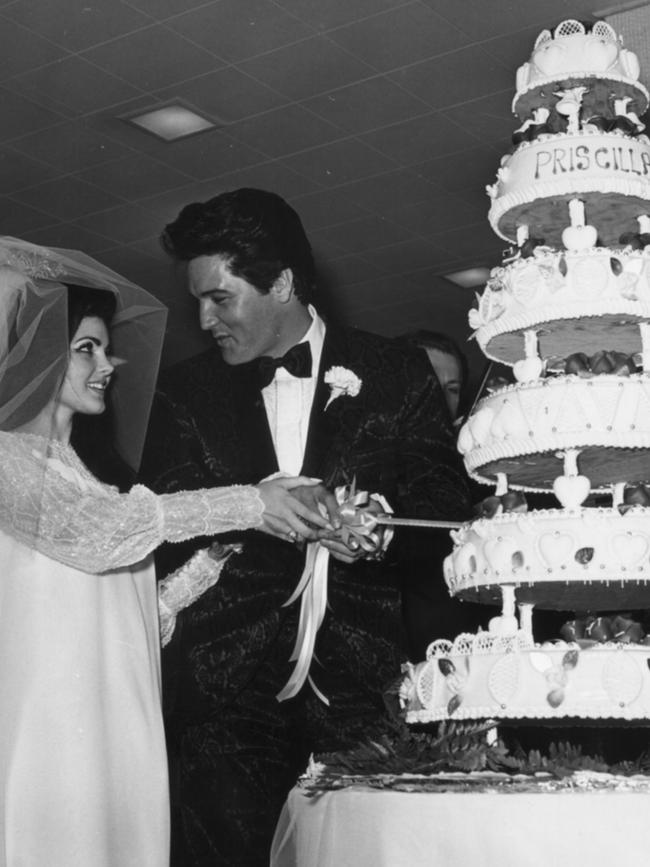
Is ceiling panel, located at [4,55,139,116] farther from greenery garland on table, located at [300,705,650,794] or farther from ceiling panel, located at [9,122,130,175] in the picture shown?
greenery garland on table, located at [300,705,650,794]

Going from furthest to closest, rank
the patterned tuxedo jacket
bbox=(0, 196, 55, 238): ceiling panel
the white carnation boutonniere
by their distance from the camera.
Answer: bbox=(0, 196, 55, 238): ceiling panel, the white carnation boutonniere, the patterned tuxedo jacket

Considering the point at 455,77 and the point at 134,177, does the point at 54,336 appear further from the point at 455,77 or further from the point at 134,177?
the point at 134,177

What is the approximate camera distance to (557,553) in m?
3.03

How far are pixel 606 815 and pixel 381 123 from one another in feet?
19.7

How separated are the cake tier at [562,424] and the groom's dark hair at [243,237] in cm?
A: 85

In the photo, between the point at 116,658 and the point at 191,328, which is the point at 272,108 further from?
the point at 116,658

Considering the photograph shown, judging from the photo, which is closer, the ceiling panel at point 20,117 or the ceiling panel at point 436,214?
the ceiling panel at point 20,117

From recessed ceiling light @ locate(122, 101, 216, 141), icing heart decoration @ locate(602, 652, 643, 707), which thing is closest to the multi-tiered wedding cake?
icing heart decoration @ locate(602, 652, 643, 707)

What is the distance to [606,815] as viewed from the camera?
2619 millimetres

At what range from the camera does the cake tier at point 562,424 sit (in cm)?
306

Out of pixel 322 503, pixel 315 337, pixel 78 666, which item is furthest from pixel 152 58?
pixel 78 666

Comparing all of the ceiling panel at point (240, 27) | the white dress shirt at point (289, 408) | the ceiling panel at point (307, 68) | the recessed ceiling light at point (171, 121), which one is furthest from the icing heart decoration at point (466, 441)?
the recessed ceiling light at point (171, 121)

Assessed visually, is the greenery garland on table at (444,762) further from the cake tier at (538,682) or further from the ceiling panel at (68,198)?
the ceiling panel at (68,198)

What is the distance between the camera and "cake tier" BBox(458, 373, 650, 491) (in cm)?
306
